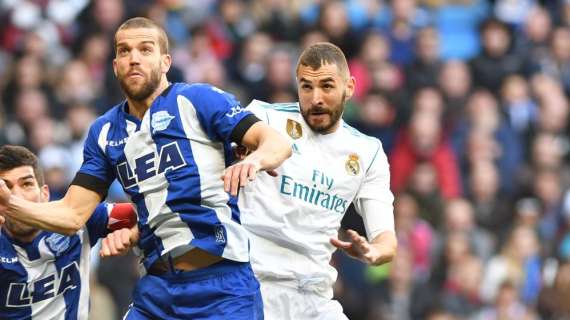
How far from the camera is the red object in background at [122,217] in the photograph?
25.5 feet

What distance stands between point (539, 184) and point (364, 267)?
2739 mm

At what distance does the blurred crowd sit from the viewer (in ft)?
46.6

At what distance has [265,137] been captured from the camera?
718cm

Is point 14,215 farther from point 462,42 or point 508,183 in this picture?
point 462,42

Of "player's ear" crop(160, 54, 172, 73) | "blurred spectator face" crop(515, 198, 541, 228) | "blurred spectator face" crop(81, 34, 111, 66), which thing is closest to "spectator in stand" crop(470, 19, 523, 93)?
"blurred spectator face" crop(515, 198, 541, 228)

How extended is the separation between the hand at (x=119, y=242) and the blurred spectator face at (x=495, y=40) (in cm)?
1089

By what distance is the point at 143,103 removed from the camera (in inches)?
296

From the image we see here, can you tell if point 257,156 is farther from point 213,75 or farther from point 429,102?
point 429,102

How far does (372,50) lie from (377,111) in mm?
1195

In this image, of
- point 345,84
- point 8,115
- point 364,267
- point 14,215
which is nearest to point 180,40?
point 8,115

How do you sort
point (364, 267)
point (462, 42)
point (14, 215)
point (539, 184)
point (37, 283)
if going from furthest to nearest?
1. point (462, 42)
2. point (539, 184)
3. point (364, 267)
4. point (37, 283)
5. point (14, 215)

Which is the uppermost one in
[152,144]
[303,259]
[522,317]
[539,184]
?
[152,144]

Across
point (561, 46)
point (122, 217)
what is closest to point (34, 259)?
point (122, 217)

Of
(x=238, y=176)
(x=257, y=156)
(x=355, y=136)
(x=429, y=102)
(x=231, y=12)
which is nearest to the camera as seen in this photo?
(x=238, y=176)
